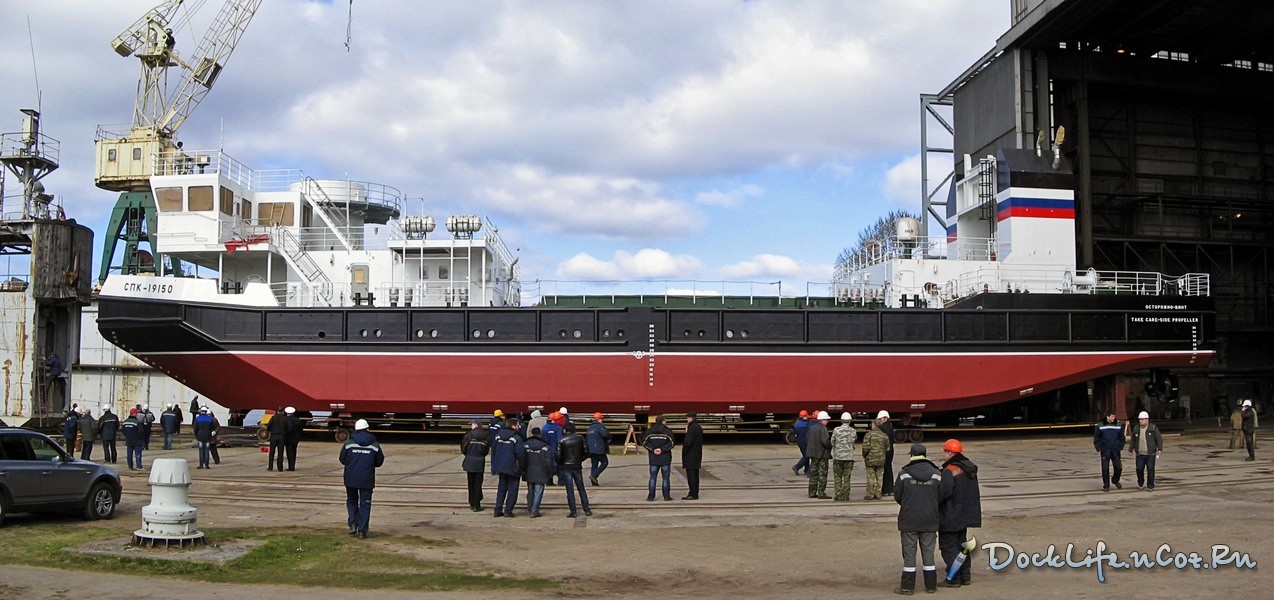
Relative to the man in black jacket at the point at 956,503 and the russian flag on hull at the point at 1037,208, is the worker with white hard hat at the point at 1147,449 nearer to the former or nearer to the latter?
the man in black jacket at the point at 956,503

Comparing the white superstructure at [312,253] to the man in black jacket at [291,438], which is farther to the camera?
the white superstructure at [312,253]

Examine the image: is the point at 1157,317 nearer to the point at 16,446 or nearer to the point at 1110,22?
the point at 1110,22

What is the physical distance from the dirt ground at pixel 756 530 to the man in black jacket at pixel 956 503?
0.46m

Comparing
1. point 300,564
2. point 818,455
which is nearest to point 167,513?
point 300,564

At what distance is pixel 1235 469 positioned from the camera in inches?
722

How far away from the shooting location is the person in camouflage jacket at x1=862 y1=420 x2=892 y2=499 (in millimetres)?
14469

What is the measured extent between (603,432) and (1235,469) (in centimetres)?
1233

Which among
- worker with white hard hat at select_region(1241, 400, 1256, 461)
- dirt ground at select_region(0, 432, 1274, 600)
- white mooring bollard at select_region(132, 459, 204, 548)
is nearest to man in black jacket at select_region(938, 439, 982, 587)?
dirt ground at select_region(0, 432, 1274, 600)

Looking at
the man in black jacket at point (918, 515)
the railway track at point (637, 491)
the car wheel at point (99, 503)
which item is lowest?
the railway track at point (637, 491)

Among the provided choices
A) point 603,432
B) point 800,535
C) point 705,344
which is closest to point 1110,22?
point 705,344

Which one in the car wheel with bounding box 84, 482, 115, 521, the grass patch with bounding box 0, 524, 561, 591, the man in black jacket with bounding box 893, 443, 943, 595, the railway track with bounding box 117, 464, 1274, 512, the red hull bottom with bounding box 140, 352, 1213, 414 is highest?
the red hull bottom with bounding box 140, 352, 1213, 414

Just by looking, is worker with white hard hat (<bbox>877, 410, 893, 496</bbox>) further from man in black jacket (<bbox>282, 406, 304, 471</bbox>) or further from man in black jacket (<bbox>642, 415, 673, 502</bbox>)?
man in black jacket (<bbox>282, 406, 304, 471</bbox>)

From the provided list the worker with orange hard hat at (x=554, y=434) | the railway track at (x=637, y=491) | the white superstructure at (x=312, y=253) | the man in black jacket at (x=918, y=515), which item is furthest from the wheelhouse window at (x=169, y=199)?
Answer: the man in black jacket at (x=918, y=515)

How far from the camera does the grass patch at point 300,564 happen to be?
883cm
